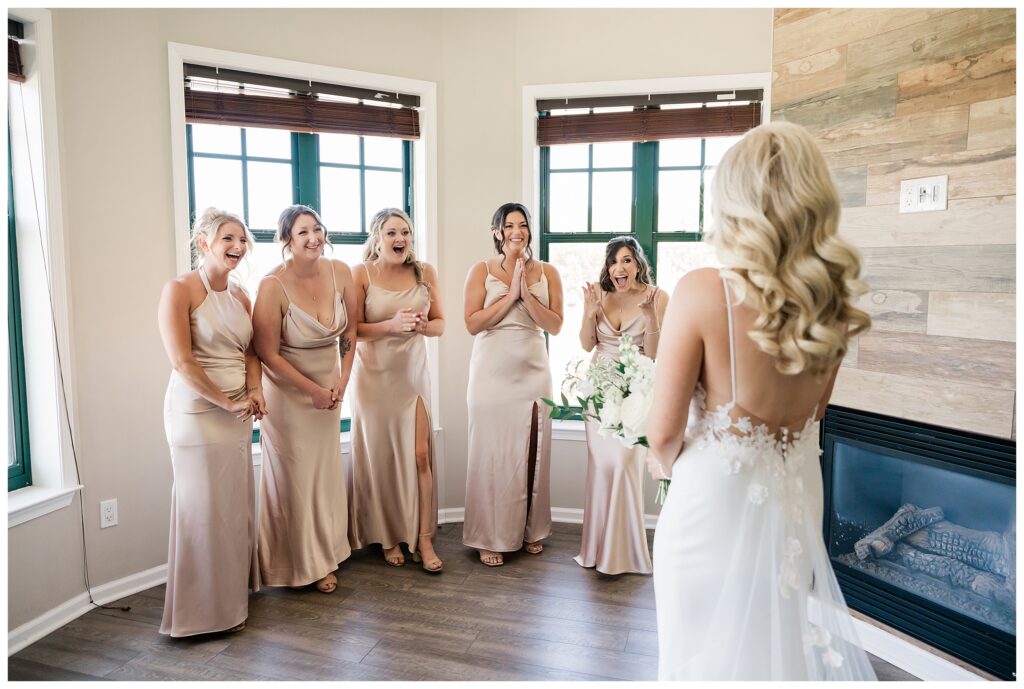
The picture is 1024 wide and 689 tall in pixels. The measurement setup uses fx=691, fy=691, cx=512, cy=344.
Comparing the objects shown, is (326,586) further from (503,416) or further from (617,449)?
(617,449)

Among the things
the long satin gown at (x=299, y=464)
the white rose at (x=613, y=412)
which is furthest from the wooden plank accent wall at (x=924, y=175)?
the long satin gown at (x=299, y=464)

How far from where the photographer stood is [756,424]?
1506 millimetres

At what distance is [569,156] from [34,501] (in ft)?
10.3

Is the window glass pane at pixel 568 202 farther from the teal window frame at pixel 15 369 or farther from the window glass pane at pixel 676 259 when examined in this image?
the teal window frame at pixel 15 369

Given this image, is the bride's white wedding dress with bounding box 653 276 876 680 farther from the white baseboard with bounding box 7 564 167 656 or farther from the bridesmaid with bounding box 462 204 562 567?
the white baseboard with bounding box 7 564 167 656

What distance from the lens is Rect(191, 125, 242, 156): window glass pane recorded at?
3.48 m

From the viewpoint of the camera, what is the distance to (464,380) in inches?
160

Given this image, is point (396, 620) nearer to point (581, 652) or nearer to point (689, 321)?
point (581, 652)

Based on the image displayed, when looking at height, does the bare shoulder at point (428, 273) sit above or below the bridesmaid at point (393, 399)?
above

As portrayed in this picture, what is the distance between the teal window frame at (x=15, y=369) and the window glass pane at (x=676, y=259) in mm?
3130

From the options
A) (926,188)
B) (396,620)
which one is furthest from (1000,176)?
(396,620)

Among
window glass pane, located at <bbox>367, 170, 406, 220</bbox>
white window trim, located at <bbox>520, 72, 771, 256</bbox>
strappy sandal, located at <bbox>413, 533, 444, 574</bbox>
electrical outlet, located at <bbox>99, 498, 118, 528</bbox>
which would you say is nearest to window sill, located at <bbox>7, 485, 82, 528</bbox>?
electrical outlet, located at <bbox>99, 498, 118, 528</bbox>

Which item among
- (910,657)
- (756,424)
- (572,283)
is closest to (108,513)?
(572,283)

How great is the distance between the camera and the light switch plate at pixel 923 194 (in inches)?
89.7
